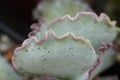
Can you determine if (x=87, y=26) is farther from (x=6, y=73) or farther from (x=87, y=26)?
(x=6, y=73)

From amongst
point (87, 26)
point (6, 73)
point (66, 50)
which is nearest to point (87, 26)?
point (87, 26)

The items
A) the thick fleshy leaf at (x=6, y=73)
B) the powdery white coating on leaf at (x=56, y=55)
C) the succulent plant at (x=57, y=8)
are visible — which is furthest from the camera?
the succulent plant at (x=57, y=8)

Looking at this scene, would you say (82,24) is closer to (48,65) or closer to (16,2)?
(48,65)

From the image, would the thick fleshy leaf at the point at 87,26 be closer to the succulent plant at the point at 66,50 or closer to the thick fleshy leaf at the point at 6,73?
the succulent plant at the point at 66,50

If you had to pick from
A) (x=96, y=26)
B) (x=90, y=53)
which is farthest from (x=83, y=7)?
(x=90, y=53)

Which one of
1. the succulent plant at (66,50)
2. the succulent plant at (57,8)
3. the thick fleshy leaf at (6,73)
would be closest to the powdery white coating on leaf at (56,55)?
the succulent plant at (66,50)

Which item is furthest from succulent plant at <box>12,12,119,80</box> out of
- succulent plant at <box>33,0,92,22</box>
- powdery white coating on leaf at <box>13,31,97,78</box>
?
succulent plant at <box>33,0,92,22</box>
